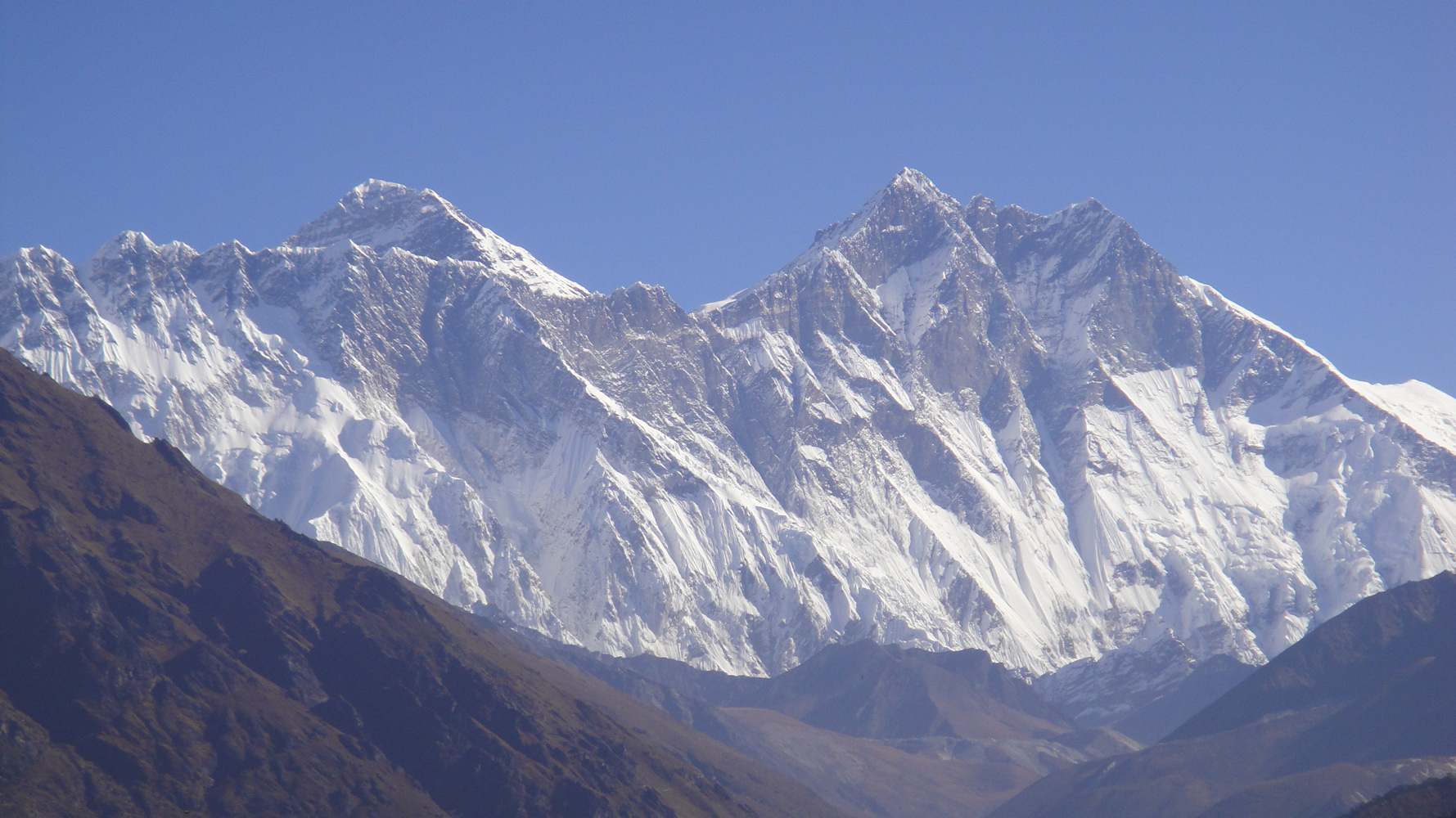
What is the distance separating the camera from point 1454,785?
19475 cm

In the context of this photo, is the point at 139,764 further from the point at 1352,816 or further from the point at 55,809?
the point at 1352,816

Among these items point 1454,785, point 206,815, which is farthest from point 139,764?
point 1454,785

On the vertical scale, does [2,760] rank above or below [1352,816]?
below

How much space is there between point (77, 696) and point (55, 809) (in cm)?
2219

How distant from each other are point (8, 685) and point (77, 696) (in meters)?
7.77

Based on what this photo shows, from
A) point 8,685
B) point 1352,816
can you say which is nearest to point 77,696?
point 8,685

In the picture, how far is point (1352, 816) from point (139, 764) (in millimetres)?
139504

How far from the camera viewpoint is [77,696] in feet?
653

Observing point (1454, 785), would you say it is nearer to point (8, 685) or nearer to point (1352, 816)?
point (1352, 816)

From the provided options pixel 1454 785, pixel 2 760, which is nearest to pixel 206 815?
pixel 2 760

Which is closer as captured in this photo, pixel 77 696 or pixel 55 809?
pixel 55 809

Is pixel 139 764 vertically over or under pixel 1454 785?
under

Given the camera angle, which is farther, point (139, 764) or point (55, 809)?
point (139, 764)

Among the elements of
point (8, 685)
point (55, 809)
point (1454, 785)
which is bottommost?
point (55, 809)
